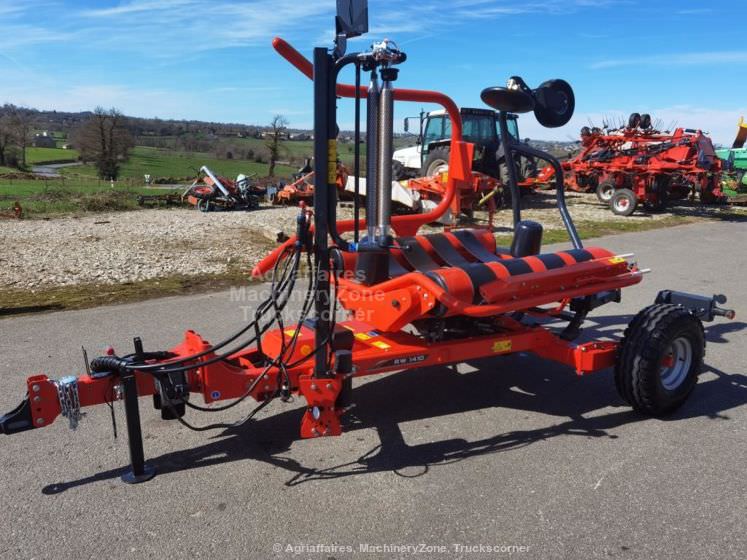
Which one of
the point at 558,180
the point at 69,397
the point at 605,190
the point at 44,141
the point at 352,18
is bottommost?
the point at 69,397

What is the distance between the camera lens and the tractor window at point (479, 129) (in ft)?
55.3

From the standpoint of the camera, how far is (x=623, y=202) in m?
16.3

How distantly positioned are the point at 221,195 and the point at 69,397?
40.1 feet

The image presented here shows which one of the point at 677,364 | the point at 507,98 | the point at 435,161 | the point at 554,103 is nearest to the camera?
the point at 507,98

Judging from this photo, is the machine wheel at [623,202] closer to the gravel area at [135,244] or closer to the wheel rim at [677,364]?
the gravel area at [135,244]

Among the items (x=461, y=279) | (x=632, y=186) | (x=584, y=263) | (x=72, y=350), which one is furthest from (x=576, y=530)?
(x=632, y=186)

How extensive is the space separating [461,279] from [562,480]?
4.02 feet

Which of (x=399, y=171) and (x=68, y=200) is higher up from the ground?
(x=399, y=171)

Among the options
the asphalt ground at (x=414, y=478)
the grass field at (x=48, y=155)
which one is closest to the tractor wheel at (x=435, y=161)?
the asphalt ground at (x=414, y=478)

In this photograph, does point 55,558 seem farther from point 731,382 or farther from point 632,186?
point 632,186

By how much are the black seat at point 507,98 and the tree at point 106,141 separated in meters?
25.9

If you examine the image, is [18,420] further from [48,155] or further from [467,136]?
[48,155]

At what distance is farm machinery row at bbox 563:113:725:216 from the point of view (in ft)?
54.2

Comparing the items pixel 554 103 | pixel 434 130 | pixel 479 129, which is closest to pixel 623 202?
pixel 479 129
